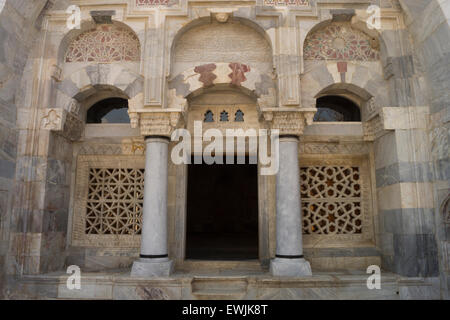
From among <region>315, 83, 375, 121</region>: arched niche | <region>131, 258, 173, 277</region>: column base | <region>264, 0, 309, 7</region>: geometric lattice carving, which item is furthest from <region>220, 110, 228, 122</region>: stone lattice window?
<region>131, 258, 173, 277</region>: column base

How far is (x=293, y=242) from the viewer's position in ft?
17.7

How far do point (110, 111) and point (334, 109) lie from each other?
487 cm

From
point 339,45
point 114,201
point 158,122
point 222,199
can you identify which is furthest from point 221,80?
point 222,199

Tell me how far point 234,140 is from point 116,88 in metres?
2.46

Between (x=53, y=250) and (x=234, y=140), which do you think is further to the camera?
(x=234, y=140)

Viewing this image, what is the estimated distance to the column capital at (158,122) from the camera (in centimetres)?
564

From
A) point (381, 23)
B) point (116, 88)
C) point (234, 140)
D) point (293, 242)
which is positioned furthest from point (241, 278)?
point (381, 23)

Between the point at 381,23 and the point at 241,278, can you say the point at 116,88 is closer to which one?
the point at 241,278

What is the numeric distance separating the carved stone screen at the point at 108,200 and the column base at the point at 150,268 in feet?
3.38

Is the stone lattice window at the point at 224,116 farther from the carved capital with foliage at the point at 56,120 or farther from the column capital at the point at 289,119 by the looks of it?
the carved capital with foliage at the point at 56,120

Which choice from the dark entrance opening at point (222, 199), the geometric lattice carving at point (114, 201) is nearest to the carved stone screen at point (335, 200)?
the geometric lattice carving at point (114, 201)

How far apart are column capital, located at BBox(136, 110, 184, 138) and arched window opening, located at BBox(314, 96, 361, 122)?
3.11m

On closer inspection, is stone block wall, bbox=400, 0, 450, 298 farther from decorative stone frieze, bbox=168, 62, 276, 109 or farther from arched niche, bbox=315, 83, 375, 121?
decorative stone frieze, bbox=168, 62, 276, 109
